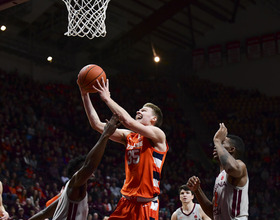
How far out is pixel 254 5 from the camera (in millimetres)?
19422

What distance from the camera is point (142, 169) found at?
12.1ft

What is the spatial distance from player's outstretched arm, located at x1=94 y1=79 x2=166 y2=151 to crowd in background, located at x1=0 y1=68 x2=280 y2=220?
4966 millimetres

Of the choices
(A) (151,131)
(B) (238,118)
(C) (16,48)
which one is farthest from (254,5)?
(A) (151,131)

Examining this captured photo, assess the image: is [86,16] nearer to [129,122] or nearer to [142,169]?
[129,122]

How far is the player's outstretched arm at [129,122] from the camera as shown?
354 cm

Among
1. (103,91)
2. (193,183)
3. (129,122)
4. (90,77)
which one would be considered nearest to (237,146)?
(193,183)

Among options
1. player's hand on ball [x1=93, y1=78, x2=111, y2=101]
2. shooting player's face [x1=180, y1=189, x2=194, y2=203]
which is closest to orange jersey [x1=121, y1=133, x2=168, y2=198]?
player's hand on ball [x1=93, y1=78, x2=111, y2=101]

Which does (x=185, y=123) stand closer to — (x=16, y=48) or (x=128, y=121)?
(x=16, y=48)

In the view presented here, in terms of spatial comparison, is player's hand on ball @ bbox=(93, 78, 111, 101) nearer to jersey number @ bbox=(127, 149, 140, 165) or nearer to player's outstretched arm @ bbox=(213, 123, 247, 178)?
jersey number @ bbox=(127, 149, 140, 165)

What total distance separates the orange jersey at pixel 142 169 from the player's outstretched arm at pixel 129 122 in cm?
11

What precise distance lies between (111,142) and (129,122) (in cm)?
1121

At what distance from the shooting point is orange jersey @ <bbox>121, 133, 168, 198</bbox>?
363cm

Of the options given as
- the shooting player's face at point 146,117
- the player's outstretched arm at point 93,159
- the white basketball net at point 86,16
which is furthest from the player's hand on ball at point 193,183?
the white basketball net at point 86,16

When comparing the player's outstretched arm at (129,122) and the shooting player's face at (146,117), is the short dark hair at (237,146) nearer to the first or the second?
the player's outstretched arm at (129,122)
